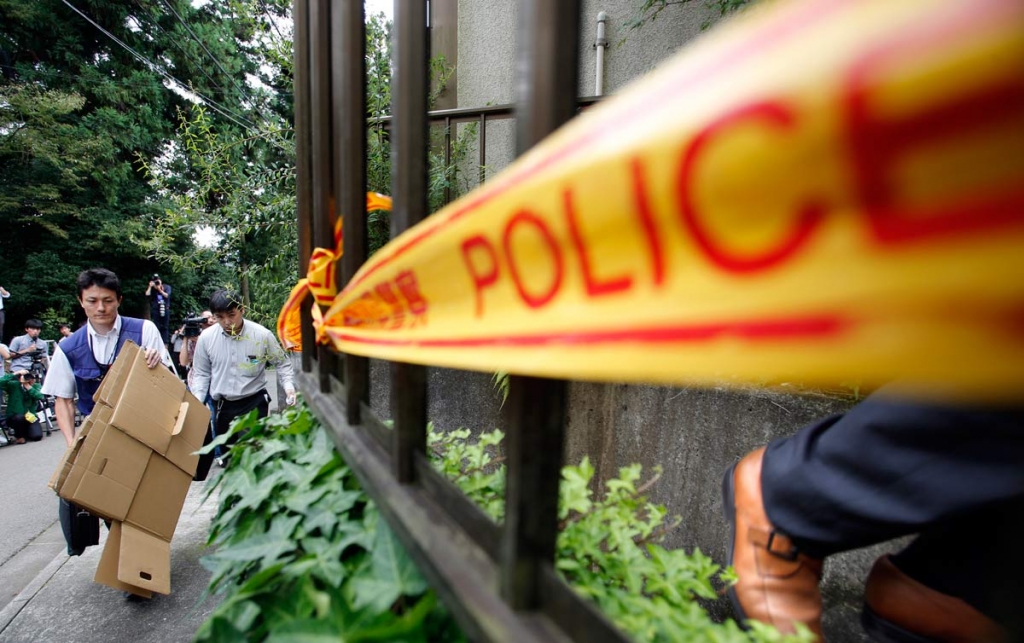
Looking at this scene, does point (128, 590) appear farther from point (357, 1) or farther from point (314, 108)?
point (357, 1)

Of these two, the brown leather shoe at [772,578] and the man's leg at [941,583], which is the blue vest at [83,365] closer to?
the brown leather shoe at [772,578]

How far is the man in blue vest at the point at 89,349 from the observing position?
10.6 feet

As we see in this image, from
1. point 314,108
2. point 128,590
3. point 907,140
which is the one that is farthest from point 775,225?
point 128,590

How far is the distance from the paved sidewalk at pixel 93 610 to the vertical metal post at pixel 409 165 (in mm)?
1938

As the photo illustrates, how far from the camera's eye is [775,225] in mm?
325

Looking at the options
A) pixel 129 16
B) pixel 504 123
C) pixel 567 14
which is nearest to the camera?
pixel 567 14

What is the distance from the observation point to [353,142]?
1.29 meters

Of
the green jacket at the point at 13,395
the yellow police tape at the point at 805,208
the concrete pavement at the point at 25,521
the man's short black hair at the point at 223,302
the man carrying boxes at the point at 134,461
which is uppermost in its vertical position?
the yellow police tape at the point at 805,208

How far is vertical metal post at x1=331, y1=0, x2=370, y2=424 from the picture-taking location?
129cm

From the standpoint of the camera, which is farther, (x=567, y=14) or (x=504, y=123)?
(x=504, y=123)

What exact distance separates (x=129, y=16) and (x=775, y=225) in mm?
23444

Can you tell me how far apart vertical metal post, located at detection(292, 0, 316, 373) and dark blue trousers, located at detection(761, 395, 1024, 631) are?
171cm

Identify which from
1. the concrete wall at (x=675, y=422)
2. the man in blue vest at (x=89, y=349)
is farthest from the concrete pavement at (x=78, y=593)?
the concrete wall at (x=675, y=422)

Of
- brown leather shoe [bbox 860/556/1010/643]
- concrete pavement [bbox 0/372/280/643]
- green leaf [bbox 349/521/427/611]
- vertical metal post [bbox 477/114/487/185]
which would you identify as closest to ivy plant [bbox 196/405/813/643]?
green leaf [bbox 349/521/427/611]
